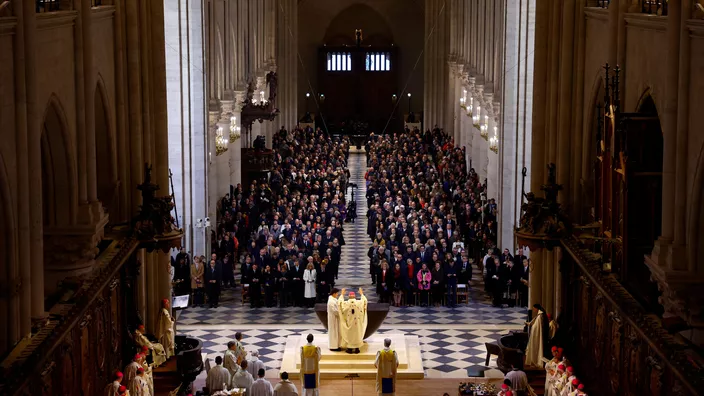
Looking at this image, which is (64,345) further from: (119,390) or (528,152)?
(528,152)

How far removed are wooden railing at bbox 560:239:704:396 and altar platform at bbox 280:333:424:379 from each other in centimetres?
392

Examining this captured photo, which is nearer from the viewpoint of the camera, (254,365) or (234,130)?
(254,365)

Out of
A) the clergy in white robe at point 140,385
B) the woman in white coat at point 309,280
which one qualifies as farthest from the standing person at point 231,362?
the woman in white coat at point 309,280

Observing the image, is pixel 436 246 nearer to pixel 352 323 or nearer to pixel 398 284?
pixel 398 284

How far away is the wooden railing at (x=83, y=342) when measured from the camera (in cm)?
1731

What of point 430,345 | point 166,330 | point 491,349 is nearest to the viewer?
point 166,330

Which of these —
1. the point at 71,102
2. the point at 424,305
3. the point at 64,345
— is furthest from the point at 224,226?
the point at 64,345

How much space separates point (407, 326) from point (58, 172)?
503 inches

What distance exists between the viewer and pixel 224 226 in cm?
4025

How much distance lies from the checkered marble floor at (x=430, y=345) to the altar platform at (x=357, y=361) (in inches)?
12.7

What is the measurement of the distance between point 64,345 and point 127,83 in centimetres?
875

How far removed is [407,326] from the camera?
3212 centimetres

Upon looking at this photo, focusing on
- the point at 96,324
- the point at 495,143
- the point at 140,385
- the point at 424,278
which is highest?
the point at 495,143

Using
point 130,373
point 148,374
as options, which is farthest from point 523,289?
point 130,373
